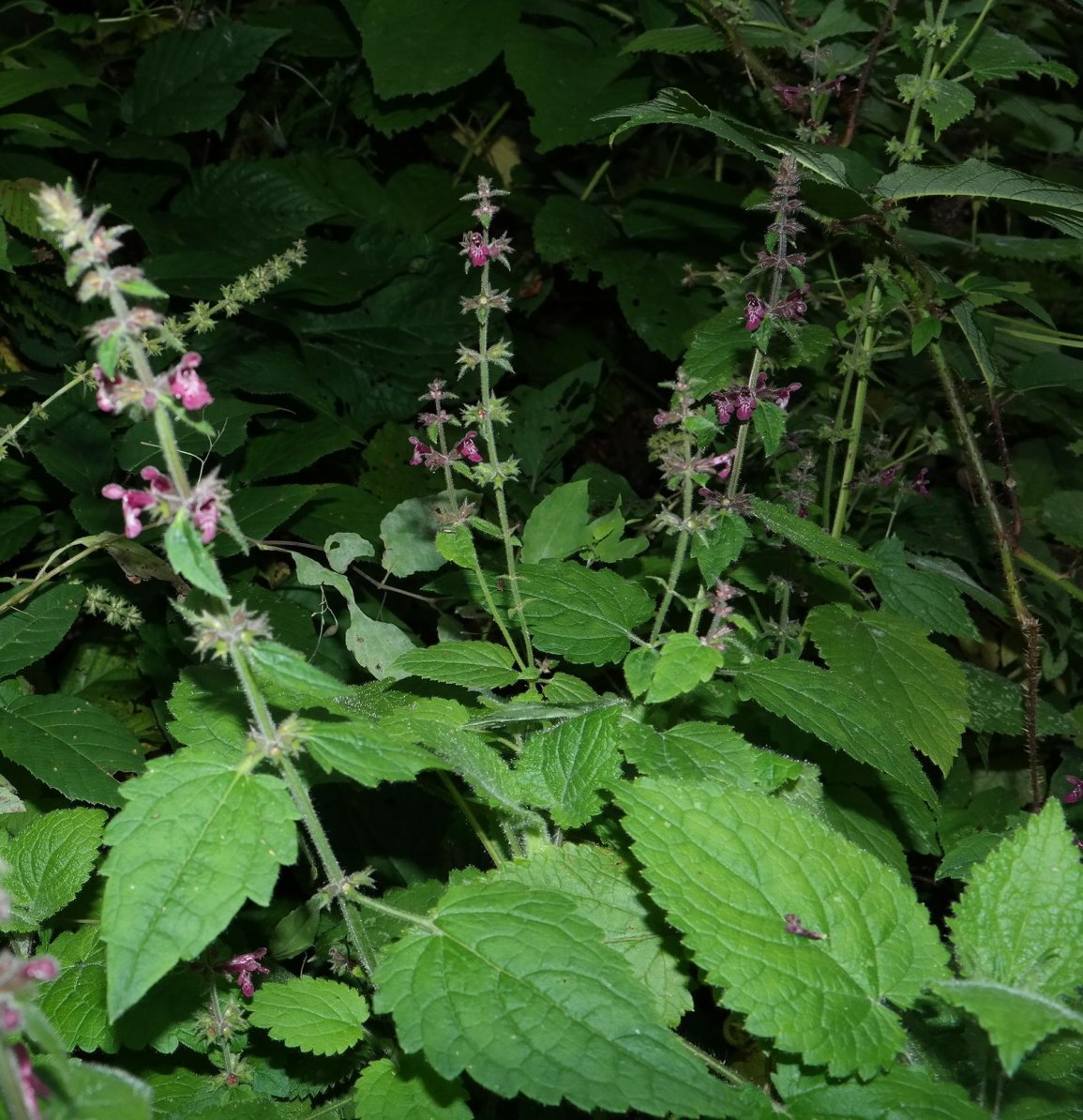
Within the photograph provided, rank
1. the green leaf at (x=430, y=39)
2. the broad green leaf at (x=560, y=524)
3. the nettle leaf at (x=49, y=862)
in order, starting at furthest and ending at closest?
the green leaf at (x=430, y=39) < the broad green leaf at (x=560, y=524) < the nettle leaf at (x=49, y=862)

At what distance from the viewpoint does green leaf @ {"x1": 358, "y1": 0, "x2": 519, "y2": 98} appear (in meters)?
4.26

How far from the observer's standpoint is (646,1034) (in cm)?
144

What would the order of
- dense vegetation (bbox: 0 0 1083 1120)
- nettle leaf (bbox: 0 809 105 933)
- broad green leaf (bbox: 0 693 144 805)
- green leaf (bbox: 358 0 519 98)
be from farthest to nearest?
1. green leaf (bbox: 358 0 519 98)
2. broad green leaf (bbox: 0 693 144 805)
3. nettle leaf (bbox: 0 809 105 933)
4. dense vegetation (bbox: 0 0 1083 1120)

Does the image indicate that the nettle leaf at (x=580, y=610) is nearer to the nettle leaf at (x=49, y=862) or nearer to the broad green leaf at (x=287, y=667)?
the broad green leaf at (x=287, y=667)

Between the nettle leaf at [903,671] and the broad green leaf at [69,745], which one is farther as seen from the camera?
the nettle leaf at [903,671]

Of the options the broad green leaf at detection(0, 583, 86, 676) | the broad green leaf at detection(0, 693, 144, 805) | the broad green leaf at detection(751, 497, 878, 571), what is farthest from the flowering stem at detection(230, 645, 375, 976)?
the broad green leaf at detection(0, 583, 86, 676)

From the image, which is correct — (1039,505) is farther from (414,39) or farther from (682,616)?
(414,39)

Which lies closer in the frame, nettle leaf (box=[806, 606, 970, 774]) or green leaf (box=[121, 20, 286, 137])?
nettle leaf (box=[806, 606, 970, 774])

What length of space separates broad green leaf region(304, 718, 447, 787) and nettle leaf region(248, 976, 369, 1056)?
0.67m

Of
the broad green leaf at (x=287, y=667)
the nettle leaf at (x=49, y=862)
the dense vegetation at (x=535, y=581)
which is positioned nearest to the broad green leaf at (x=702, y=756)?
the dense vegetation at (x=535, y=581)

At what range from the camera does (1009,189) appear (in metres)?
2.46

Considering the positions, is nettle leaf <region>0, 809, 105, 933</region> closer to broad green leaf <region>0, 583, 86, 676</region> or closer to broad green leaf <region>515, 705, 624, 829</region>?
broad green leaf <region>0, 583, 86, 676</region>

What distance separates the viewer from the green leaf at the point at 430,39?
168 inches

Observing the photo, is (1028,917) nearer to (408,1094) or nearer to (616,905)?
(616,905)
